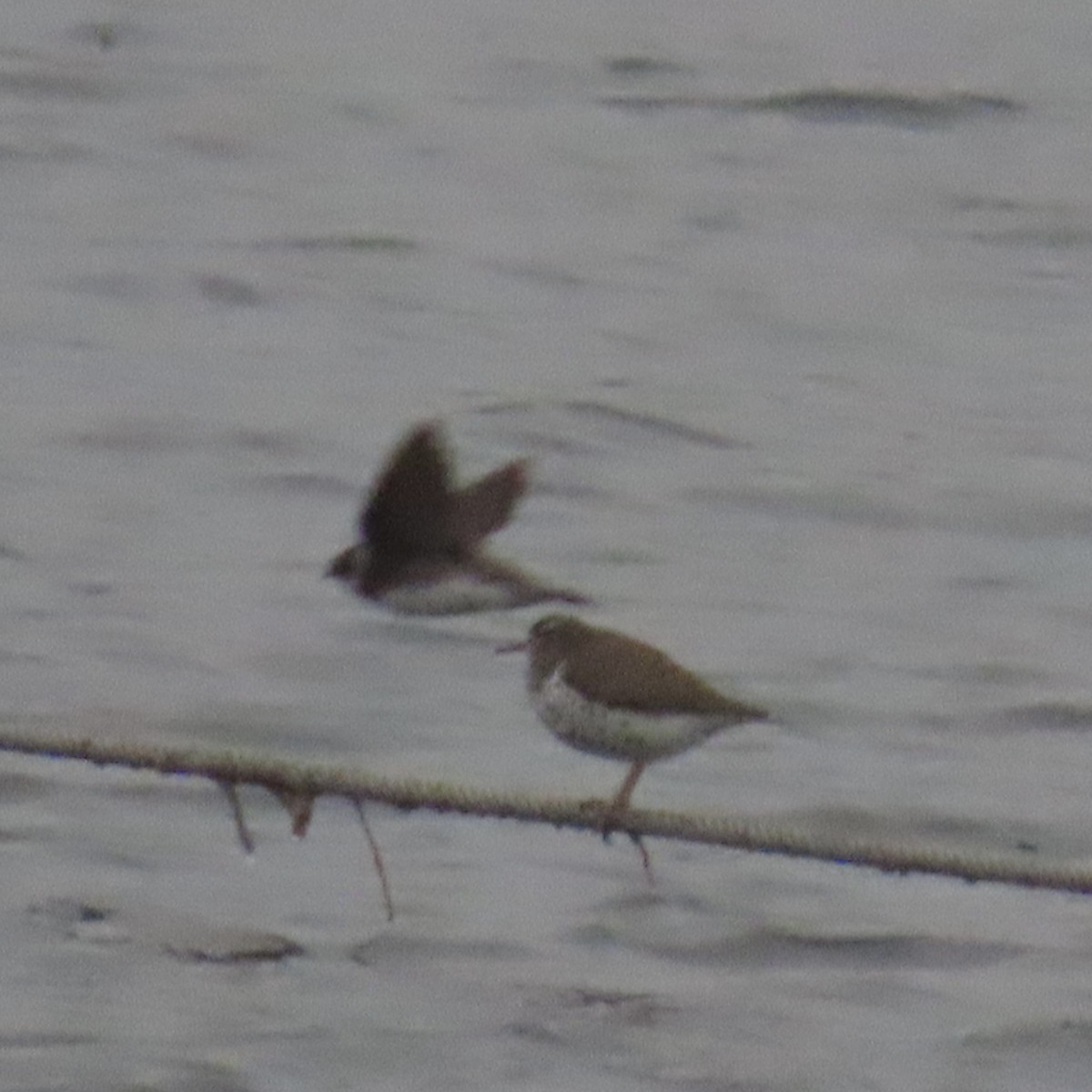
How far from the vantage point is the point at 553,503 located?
17.4 m

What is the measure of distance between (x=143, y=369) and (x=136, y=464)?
41.6 inches

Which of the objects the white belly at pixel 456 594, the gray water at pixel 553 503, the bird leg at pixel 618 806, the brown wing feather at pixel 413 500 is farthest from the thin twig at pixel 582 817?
the gray water at pixel 553 503

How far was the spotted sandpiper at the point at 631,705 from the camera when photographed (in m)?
9.04

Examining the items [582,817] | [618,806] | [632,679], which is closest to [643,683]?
[632,679]

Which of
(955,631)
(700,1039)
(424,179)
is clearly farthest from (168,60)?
(700,1039)

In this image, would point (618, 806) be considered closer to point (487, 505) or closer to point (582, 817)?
point (582, 817)

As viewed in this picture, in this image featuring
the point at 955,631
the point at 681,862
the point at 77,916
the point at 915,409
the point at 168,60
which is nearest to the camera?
the point at 77,916

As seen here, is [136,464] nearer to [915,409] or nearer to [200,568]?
[200,568]

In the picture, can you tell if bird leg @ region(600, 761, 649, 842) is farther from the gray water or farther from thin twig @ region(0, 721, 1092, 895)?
→ the gray water

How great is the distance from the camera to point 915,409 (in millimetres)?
17797

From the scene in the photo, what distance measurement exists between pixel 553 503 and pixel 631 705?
8.33 m

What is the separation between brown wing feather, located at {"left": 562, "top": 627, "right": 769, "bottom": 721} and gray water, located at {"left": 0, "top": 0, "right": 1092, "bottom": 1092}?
6.89 feet

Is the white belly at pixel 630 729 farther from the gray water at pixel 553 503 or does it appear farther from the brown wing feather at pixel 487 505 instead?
the gray water at pixel 553 503

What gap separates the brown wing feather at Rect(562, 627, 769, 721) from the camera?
9047mm
